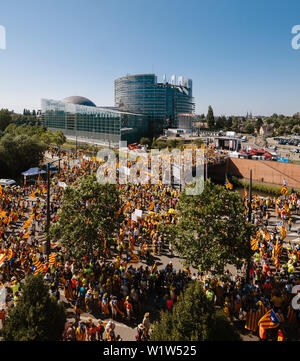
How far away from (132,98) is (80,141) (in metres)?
46.7

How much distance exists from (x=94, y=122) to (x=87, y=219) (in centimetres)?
6541

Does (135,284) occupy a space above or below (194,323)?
below

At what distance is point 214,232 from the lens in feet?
34.3

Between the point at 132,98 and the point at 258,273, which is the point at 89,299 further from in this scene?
the point at 132,98

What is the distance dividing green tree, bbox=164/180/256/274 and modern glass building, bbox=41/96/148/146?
53.3 m

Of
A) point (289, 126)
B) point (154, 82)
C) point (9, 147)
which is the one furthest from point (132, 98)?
point (9, 147)

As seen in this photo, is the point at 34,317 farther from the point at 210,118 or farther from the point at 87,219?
the point at 210,118

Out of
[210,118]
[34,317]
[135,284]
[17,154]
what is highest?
[210,118]

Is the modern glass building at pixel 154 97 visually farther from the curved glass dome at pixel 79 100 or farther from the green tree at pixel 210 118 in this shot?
the curved glass dome at pixel 79 100

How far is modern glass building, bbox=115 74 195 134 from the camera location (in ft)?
359

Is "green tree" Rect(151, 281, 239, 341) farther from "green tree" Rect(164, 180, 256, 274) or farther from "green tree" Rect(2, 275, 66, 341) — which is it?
"green tree" Rect(164, 180, 256, 274)

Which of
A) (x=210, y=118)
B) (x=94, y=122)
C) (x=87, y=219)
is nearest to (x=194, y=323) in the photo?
(x=87, y=219)

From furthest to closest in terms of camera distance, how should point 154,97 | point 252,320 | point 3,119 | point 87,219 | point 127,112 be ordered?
point 154,97 → point 3,119 → point 127,112 → point 87,219 → point 252,320

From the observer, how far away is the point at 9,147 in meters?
37.6
